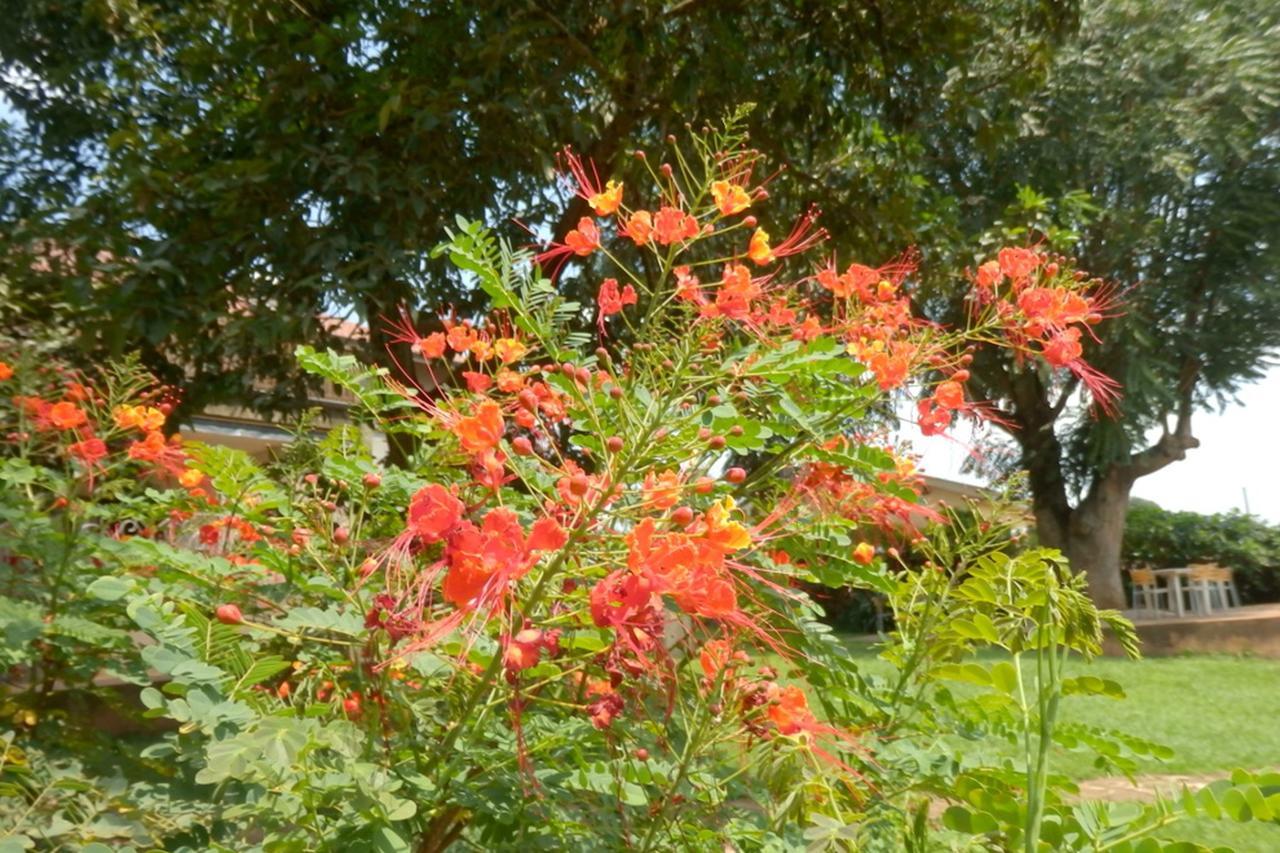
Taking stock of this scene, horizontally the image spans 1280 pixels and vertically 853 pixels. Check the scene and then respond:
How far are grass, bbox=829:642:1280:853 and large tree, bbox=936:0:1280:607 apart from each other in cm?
264

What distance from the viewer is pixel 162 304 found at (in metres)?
4.20

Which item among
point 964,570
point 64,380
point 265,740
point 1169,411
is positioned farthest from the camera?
point 1169,411

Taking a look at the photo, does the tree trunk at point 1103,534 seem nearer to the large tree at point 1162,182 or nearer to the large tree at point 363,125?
the large tree at point 1162,182

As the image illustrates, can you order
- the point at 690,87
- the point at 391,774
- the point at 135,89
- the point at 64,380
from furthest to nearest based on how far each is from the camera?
the point at 135,89 < the point at 690,87 < the point at 64,380 < the point at 391,774

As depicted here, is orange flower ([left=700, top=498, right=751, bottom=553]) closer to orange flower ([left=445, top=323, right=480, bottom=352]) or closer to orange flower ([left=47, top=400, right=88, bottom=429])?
orange flower ([left=445, top=323, right=480, bottom=352])

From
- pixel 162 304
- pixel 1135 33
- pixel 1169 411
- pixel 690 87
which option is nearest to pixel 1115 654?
pixel 1169 411

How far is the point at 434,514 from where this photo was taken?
1.22m

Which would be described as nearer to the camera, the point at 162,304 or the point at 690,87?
the point at 162,304

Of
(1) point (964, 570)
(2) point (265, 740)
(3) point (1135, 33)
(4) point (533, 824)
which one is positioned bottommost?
(4) point (533, 824)

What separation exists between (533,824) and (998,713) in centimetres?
101

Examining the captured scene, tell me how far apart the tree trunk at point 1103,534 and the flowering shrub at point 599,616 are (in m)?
11.5

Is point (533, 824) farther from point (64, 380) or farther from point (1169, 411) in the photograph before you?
point (1169, 411)

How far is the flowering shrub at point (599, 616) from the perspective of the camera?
126cm

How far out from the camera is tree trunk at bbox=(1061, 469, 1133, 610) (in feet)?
42.0
